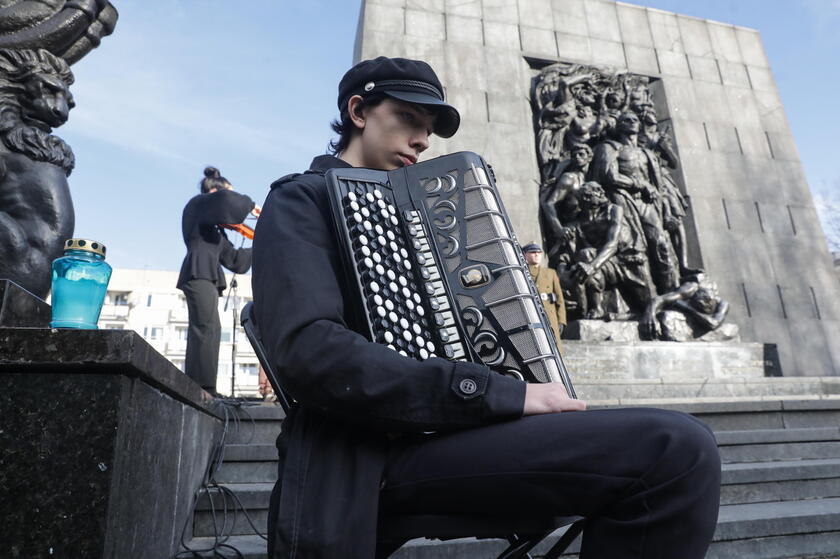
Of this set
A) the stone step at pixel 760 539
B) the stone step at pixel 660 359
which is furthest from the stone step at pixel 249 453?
the stone step at pixel 660 359

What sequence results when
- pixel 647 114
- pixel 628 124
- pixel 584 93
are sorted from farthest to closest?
pixel 647 114
pixel 584 93
pixel 628 124

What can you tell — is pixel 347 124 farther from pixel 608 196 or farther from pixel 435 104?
pixel 608 196

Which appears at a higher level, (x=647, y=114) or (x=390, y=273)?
(x=647, y=114)

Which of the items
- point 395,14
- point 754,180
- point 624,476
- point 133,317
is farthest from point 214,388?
point 133,317

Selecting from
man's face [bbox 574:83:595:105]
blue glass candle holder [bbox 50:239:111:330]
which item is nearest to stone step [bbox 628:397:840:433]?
blue glass candle holder [bbox 50:239:111:330]

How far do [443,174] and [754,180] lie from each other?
992 cm

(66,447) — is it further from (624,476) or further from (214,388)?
(214,388)

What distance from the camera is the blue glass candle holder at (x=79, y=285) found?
1.82 meters

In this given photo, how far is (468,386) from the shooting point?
1.19m

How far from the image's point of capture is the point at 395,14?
8.96 meters

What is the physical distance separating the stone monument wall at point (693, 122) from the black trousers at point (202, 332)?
151 inches

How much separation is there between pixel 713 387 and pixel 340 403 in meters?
6.96

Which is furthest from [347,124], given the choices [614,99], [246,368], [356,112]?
[246,368]

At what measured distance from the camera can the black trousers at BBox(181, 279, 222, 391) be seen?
555 centimetres
